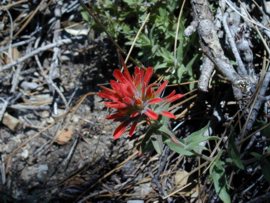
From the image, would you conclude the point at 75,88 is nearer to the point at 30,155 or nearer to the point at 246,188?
the point at 30,155

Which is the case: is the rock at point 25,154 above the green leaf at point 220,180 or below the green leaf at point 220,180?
below

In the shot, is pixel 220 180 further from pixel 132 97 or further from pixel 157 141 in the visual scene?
pixel 132 97

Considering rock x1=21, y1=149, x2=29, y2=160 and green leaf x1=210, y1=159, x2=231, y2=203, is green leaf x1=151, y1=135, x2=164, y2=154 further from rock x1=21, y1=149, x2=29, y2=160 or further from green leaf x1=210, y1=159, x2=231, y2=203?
rock x1=21, y1=149, x2=29, y2=160

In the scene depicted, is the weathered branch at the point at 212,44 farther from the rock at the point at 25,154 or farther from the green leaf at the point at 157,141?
the rock at the point at 25,154

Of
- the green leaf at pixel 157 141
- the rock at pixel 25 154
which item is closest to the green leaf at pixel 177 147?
the green leaf at pixel 157 141

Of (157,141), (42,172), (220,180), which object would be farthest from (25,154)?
(220,180)
